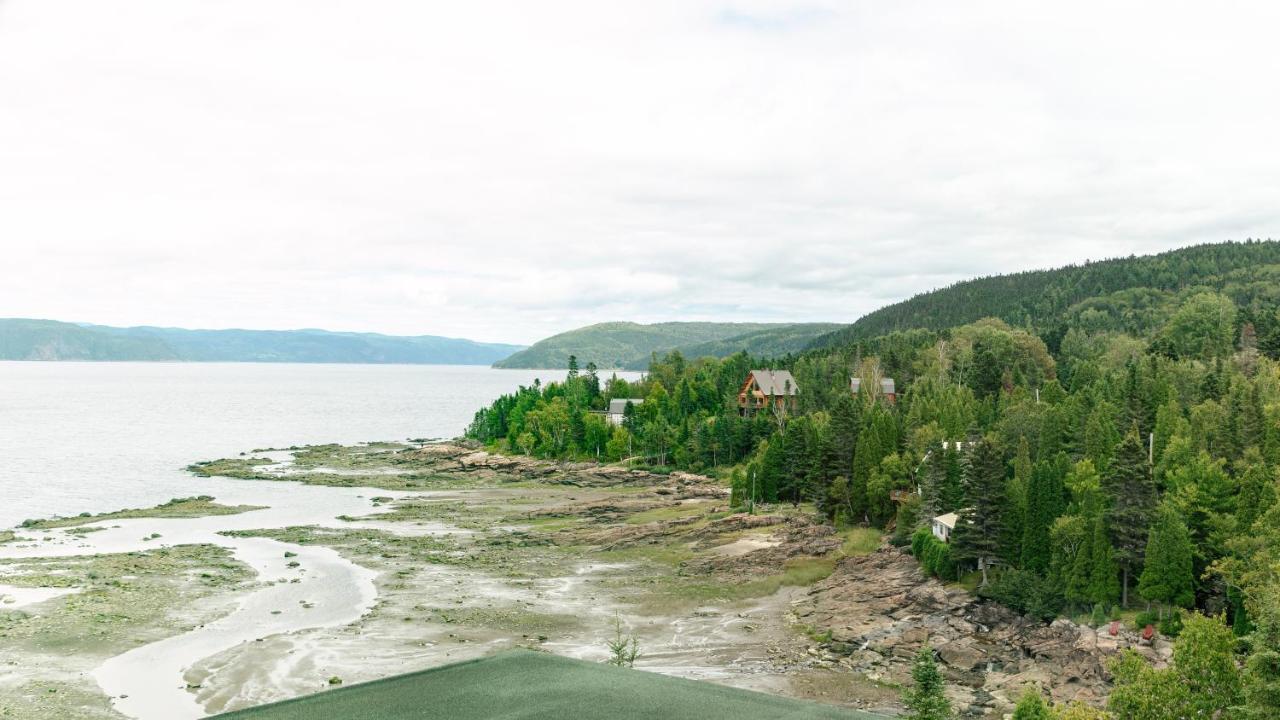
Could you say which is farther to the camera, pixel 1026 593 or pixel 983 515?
pixel 983 515

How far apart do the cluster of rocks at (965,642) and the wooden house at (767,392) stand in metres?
62.4

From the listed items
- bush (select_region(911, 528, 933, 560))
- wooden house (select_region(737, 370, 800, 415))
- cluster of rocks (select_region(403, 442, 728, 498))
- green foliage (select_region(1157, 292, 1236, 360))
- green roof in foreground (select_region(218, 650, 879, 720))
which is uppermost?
green foliage (select_region(1157, 292, 1236, 360))

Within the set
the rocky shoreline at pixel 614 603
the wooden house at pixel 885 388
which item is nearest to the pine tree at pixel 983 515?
the rocky shoreline at pixel 614 603

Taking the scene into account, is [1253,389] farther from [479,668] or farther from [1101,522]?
[479,668]

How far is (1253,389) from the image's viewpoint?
203ft

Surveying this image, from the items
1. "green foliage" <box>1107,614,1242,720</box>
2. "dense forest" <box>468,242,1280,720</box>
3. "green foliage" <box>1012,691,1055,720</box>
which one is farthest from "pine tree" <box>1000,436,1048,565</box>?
"green foliage" <box>1012,691,1055,720</box>

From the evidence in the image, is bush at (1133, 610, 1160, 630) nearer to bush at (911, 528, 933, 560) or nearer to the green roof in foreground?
bush at (911, 528, 933, 560)

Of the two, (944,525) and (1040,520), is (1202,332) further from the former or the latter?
(1040,520)

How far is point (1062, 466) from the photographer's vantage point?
180 feet

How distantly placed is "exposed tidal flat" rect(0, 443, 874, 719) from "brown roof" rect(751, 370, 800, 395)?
27.2m

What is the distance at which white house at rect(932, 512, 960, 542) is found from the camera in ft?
188

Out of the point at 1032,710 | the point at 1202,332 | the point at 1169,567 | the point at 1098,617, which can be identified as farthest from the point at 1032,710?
the point at 1202,332

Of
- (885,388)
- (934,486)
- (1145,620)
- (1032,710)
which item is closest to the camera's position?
(1032,710)

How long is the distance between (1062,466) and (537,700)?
48908 mm
